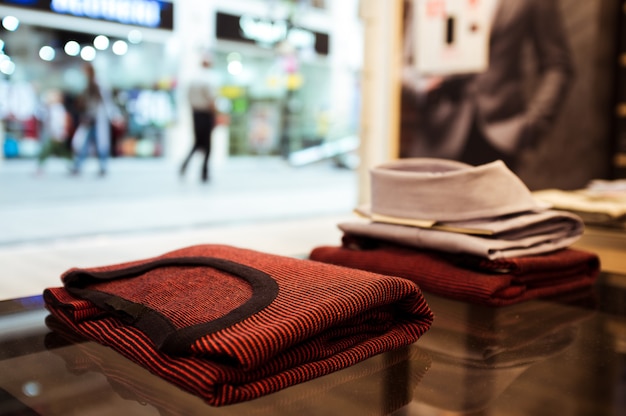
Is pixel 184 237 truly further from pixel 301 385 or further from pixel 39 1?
pixel 39 1

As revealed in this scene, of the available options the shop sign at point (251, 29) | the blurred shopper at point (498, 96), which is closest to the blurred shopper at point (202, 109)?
the shop sign at point (251, 29)

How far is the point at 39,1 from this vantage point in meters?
4.85

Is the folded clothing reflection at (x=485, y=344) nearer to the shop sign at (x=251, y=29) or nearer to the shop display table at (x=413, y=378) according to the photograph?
the shop display table at (x=413, y=378)

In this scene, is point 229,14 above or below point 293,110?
above

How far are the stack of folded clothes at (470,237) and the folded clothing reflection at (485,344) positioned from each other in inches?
1.3

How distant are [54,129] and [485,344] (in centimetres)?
698

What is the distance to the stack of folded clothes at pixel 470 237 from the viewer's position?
1021 mm

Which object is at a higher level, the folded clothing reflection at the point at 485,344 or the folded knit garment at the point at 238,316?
the folded knit garment at the point at 238,316

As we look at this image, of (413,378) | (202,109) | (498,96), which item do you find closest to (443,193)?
(413,378)

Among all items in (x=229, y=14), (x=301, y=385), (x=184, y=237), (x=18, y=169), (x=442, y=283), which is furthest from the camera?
(x=229, y=14)

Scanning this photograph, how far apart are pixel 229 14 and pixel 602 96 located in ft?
19.9

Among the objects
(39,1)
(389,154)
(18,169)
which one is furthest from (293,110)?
(389,154)

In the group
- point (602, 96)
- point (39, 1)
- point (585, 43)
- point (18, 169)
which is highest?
point (39, 1)

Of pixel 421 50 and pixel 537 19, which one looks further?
pixel 421 50
